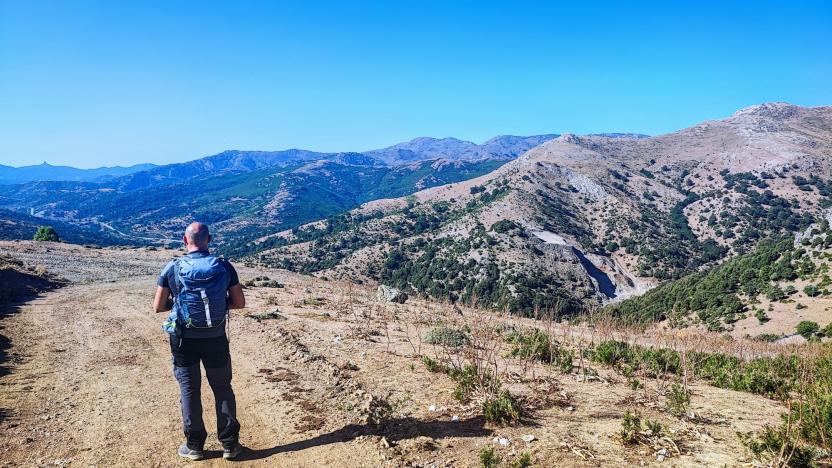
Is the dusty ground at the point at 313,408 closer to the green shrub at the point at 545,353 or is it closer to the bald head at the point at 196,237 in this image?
the green shrub at the point at 545,353

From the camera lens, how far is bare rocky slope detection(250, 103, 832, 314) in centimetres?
6888

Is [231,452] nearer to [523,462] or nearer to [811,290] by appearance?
[523,462]

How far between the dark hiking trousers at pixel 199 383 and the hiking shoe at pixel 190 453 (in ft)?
0.13

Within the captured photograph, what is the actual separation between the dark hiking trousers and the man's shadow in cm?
47

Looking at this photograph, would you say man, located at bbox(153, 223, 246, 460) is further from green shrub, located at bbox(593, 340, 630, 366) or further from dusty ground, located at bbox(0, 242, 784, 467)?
green shrub, located at bbox(593, 340, 630, 366)

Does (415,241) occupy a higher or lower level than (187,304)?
lower

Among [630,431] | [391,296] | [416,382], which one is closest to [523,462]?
[630,431]

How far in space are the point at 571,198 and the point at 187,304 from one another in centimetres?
10194

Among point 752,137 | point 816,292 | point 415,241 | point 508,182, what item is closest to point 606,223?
point 508,182

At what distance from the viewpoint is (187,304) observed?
4.86m

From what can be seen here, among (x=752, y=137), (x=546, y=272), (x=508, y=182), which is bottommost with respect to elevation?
(x=546, y=272)

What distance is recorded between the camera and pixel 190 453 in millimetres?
4918

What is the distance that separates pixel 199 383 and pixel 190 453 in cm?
76

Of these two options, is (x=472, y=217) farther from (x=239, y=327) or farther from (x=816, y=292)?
(x=239, y=327)
